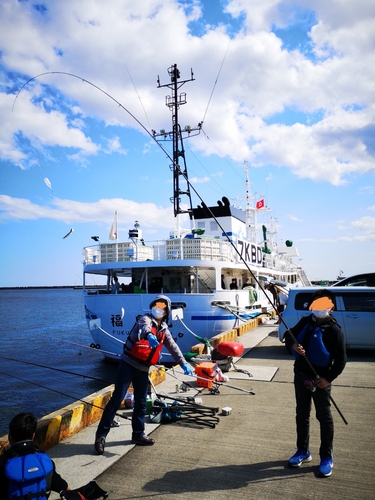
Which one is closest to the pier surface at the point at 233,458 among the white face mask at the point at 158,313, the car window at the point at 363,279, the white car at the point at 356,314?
the white face mask at the point at 158,313

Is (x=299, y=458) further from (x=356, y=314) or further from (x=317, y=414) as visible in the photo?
(x=356, y=314)

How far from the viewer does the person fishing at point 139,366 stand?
399cm

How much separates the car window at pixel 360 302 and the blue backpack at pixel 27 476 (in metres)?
7.84

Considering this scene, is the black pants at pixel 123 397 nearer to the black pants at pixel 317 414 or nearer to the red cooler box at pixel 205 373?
the black pants at pixel 317 414

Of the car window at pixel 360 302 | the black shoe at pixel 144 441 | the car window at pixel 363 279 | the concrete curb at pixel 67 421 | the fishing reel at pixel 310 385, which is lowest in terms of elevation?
the black shoe at pixel 144 441

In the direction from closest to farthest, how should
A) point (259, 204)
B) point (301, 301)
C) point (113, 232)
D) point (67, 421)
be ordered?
1. point (67, 421)
2. point (301, 301)
3. point (113, 232)
4. point (259, 204)

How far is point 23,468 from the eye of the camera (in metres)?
2.38

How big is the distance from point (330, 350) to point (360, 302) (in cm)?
590

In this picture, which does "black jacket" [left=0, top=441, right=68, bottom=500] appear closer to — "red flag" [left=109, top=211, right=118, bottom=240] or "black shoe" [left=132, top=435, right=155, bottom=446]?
"black shoe" [left=132, top=435, right=155, bottom=446]

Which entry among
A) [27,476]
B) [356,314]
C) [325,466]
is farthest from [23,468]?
[356,314]

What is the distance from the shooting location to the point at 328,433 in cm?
341

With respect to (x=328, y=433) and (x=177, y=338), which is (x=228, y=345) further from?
(x=177, y=338)

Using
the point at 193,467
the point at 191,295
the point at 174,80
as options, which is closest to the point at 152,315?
the point at 193,467

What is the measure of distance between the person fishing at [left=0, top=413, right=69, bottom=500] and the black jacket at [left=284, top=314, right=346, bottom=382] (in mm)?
2332
